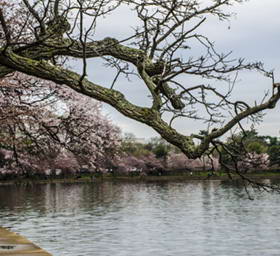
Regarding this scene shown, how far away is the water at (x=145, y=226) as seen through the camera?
27.2 m

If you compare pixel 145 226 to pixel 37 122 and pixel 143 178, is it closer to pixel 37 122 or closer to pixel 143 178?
pixel 37 122

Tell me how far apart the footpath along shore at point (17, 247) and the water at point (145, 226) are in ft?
38.7

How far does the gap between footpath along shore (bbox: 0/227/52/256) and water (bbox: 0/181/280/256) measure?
11803mm

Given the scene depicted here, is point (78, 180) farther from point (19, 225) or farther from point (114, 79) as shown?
point (114, 79)

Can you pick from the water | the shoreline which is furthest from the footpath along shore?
the shoreline

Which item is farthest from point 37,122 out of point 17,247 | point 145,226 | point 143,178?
point 143,178

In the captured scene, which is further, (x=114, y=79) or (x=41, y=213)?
(x=41, y=213)

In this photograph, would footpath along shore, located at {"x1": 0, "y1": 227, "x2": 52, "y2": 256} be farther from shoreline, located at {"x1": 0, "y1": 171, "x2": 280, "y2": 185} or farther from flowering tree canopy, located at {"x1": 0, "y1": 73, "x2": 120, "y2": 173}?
shoreline, located at {"x1": 0, "y1": 171, "x2": 280, "y2": 185}

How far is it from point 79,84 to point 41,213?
30.8 meters

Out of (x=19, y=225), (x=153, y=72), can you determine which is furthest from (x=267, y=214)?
(x=153, y=72)

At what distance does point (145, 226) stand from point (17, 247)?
23228 mm

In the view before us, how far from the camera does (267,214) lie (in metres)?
42.4

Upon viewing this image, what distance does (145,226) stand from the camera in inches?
1377

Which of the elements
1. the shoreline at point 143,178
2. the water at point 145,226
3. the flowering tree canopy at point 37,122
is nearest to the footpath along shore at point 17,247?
the flowering tree canopy at point 37,122
